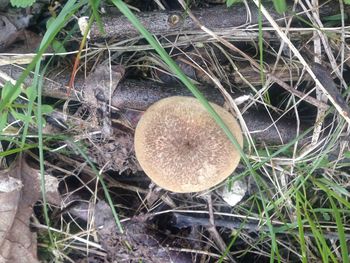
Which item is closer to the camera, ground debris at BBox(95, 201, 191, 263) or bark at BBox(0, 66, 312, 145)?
bark at BBox(0, 66, 312, 145)

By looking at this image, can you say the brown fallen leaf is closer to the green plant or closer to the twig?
the green plant

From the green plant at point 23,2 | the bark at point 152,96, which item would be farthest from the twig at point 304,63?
the green plant at point 23,2

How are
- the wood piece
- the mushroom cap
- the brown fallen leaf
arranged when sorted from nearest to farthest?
the mushroom cap
the wood piece
the brown fallen leaf

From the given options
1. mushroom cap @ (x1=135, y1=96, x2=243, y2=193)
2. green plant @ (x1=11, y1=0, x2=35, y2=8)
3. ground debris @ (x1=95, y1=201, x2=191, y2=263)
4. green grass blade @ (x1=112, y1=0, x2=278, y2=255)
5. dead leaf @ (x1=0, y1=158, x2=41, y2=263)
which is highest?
green plant @ (x1=11, y1=0, x2=35, y2=8)

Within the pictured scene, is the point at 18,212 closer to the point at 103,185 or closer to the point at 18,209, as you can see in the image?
the point at 18,209

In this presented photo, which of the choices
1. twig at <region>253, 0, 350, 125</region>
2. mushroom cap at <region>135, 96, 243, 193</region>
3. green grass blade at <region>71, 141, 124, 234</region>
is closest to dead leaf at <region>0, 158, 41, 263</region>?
green grass blade at <region>71, 141, 124, 234</region>

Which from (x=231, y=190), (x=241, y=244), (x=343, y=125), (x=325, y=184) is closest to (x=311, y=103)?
(x=343, y=125)

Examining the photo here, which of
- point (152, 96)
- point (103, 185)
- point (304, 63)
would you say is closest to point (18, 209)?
point (103, 185)

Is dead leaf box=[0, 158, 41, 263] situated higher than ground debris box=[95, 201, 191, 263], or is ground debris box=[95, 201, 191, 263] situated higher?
dead leaf box=[0, 158, 41, 263]
